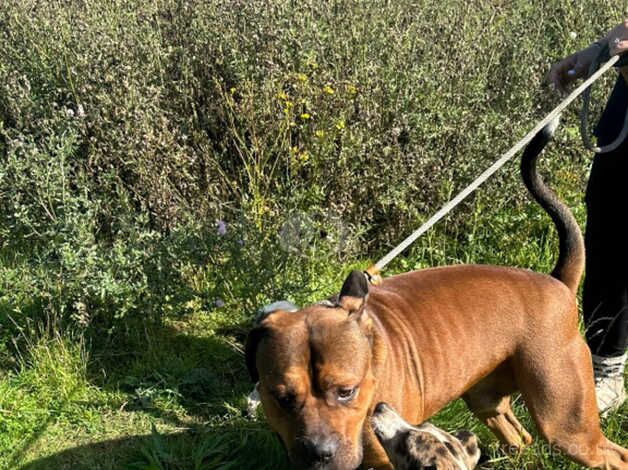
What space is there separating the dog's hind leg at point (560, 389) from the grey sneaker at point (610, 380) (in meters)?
0.71

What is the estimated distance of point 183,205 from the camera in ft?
16.8

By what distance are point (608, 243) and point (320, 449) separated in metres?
2.05

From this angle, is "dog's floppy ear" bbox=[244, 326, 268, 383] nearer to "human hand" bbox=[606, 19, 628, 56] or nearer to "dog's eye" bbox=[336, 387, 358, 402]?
"dog's eye" bbox=[336, 387, 358, 402]

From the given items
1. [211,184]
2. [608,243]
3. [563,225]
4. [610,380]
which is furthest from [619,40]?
[211,184]

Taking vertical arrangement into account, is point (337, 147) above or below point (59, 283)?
above

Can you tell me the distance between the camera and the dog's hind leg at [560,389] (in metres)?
3.19

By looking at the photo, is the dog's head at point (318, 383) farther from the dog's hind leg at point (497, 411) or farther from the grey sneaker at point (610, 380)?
the grey sneaker at point (610, 380)

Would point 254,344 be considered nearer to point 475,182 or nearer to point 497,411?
point 475,182

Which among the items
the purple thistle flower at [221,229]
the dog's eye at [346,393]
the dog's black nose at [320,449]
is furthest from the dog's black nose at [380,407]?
the purple thistle flower at [221,229]

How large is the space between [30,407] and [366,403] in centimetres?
224

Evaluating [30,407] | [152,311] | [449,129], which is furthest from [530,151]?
[30,407]

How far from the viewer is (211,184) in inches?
206

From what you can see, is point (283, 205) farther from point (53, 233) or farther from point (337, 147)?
point (53, 233)

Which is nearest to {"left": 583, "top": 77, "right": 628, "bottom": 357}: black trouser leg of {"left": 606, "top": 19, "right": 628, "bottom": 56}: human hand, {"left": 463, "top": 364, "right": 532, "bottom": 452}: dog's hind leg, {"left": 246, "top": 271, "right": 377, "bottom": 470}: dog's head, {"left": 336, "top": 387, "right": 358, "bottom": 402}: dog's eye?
{"left": 606, "top": 19, "right": 628, "bottom": 56}: human hand
